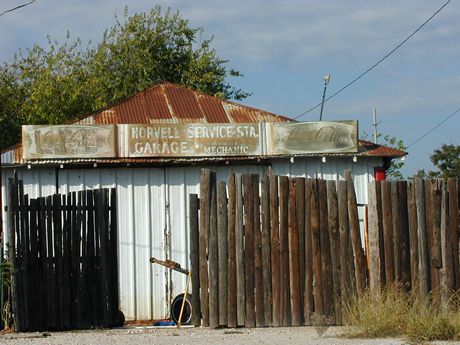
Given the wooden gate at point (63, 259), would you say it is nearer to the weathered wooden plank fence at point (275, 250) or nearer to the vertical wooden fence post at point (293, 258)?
the weathered wooden plank fence at point (275, 250)

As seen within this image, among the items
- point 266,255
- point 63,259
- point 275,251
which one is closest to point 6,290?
point 63,259

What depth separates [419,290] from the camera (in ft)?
43.4

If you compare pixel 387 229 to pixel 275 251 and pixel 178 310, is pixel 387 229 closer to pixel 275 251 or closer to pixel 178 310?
pixel 275 251

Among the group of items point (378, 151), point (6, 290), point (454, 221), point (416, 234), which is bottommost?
point (6, 290)

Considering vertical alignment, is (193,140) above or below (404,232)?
above

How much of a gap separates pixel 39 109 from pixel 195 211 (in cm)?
2182

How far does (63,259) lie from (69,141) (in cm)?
428

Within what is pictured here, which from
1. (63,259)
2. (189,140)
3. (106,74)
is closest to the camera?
(63,259)

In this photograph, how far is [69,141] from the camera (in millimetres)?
17828

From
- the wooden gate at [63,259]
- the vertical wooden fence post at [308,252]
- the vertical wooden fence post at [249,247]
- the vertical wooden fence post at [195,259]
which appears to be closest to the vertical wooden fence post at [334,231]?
the vertical wooden fence post at [308,252]

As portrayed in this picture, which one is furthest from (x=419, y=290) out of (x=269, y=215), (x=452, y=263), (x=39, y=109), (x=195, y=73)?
(x=195, y=73)

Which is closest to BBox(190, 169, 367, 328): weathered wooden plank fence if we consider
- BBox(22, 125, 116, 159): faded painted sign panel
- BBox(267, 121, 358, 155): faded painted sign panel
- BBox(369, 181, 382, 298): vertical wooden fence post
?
BBox(369, 181, 382, 298): vertical wooden fence post

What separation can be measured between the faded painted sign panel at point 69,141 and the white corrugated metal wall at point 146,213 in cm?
52

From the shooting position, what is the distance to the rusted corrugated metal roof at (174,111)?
1983cm
